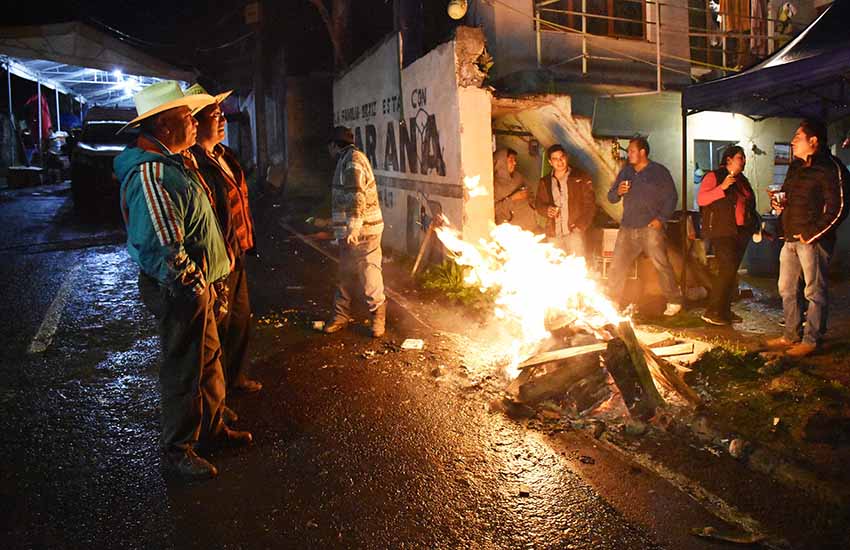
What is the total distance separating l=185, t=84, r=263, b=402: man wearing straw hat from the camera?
4996 millimetres

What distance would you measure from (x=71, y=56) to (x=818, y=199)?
78.9 ft

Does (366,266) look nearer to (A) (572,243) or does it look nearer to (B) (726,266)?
(A) (572,243)

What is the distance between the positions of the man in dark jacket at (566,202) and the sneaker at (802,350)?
2.88 m

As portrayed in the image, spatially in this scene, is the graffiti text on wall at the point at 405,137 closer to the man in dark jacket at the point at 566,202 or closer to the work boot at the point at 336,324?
the man in dark jacket at the point at 566,202

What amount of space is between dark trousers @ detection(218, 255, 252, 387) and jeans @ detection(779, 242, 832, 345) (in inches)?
199

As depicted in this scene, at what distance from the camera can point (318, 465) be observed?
4352 millimetres

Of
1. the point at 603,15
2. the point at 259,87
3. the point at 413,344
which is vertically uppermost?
the point at 259,87

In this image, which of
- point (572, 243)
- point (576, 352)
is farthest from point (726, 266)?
point (576, 352)

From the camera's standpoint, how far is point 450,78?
9133 millimetres

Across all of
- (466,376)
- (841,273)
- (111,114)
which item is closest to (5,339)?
(466,376)

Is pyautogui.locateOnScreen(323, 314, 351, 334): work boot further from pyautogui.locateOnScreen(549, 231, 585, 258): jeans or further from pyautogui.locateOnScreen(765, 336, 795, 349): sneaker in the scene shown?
pyautogui.locateOnScreen(765, 336, 795, 349): sneaker

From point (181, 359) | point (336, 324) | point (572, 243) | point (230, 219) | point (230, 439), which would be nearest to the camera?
point (181, 359)

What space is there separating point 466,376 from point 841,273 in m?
7.30

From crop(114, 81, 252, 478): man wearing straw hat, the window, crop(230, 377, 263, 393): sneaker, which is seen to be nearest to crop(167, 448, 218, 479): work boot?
→ crop(114, 81, 252, 478): man wearing straw hat
